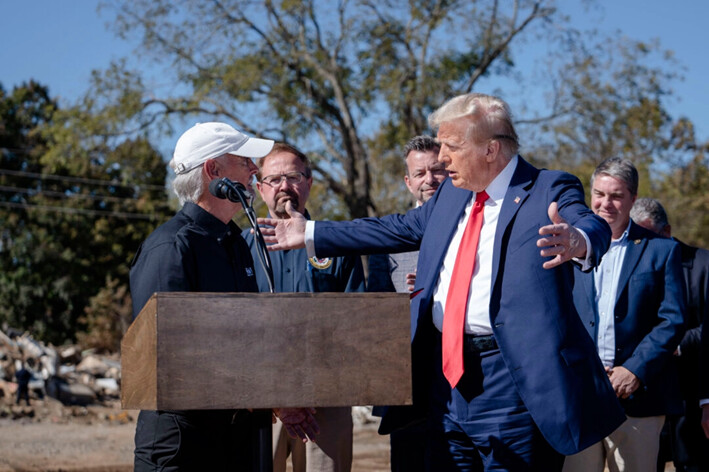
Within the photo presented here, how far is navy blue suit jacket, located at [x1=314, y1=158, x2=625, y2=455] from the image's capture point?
3.09 m

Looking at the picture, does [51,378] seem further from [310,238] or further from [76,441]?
[310,238]

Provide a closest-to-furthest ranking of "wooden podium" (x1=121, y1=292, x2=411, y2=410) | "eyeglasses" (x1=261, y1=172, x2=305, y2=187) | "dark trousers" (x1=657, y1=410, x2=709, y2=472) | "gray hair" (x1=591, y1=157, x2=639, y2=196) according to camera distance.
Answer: "wooden podium" (x1=121, y1=292, x2=411, y2=410) → "gray hair" (x1=591, y1=157, x2=639, y2=196) → "eyeglasses" (x1=261, y1=172, x2=305, y2=187) → "dark trousers" (x1=657, y1=410, x2=709, y2=472)

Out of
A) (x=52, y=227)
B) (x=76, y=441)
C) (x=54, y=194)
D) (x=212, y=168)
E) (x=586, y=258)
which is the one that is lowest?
(x=76, y=441)

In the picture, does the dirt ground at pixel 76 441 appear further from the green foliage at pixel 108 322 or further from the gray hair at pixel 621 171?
the green foliage at pixel 108 322

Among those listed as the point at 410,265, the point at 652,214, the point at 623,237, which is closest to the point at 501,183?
the point at 623,237

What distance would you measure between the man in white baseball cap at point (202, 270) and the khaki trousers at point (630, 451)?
1794 millimetres

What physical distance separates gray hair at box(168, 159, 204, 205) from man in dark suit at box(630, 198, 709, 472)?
133 inches

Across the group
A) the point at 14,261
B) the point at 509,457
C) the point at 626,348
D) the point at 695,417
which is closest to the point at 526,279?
the point at 509,457

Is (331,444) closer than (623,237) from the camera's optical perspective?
Yes

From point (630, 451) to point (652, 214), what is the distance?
2129 millimetres

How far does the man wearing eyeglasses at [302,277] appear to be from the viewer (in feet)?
15.4

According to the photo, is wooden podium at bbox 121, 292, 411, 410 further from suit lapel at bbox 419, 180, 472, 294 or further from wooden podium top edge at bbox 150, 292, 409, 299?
suit lapel at bbox 419, 180, 472, 294

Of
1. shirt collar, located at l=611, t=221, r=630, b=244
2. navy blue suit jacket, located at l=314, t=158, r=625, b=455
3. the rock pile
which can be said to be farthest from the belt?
the rock pile

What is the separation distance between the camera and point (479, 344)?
3281 millimetres
